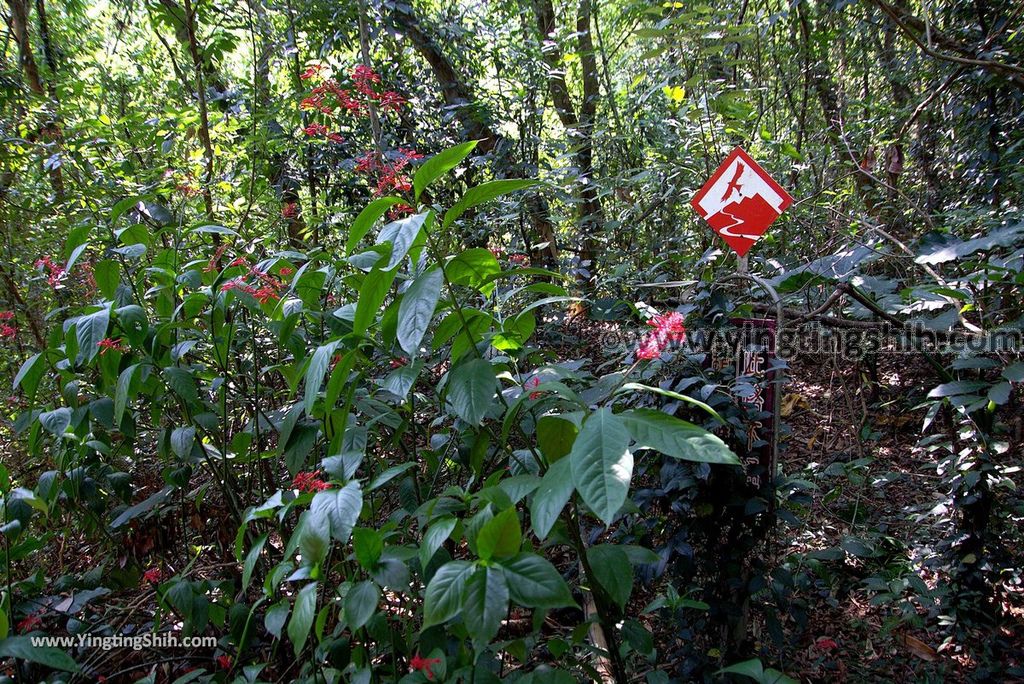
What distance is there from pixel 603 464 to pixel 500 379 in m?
0.85

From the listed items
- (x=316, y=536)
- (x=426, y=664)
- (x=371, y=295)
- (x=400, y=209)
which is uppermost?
(x=400, y=209)

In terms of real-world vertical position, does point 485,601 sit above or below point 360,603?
above

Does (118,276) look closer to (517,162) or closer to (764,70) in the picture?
(517,162)

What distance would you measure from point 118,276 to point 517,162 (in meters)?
3.53

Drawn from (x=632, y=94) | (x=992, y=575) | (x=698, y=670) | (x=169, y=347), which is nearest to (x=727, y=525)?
(x=698, y=670)

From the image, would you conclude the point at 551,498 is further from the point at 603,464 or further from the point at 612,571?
the point at 612,571

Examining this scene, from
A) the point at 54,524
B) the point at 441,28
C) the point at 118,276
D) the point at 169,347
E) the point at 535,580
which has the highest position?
the point at 441,28

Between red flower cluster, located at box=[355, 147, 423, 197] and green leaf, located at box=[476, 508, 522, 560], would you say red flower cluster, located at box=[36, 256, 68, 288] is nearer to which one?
red flower cluster, located at box=[355, 147, 423, 197]

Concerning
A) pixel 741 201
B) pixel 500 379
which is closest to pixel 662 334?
pixel 500 379

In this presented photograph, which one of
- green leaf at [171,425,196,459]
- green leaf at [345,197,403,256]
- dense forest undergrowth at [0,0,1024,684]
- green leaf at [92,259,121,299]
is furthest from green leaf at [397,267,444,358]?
green leaf at [92,259,121,299]

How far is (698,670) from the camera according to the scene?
77.8 inches

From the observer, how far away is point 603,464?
0.85 meters

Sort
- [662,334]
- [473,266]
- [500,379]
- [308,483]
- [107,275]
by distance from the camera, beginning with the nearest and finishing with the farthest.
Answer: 1. [473,266]
2. [308,483]
3. [662,334]
4. [500,379]
5. [107,275]

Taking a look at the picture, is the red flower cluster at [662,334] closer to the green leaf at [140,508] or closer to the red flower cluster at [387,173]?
the red flower cluster at [387,173]
